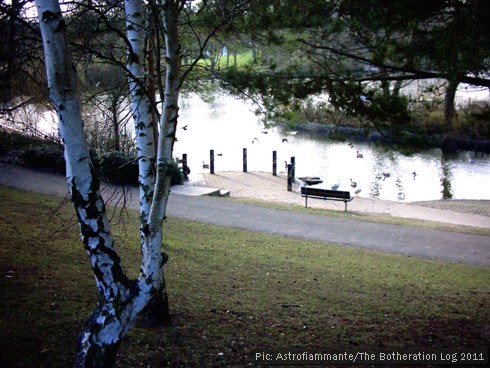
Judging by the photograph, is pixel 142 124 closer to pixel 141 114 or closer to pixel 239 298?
pixel 141 114

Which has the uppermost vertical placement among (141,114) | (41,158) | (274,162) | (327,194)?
(141,114)

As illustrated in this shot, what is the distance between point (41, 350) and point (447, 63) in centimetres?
681

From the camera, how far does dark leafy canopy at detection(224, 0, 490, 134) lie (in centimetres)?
798

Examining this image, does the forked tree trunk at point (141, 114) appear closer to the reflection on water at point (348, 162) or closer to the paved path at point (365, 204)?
the paved path at point (365, 204)

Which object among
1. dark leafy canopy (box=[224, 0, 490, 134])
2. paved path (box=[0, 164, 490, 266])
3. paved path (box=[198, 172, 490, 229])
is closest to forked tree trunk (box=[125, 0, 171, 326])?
dark leafy canopy (box=[224, 0, 490, 134])

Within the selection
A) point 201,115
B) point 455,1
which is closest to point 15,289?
point 455,1

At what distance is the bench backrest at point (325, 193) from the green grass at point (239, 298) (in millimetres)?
Answer: 5640

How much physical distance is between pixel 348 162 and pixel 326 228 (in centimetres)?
1741

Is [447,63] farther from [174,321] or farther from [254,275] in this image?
[174,321]

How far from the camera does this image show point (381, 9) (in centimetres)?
858

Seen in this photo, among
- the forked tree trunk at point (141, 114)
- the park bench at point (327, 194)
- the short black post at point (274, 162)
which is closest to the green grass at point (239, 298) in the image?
the forked tree trunk at point (141, 114)

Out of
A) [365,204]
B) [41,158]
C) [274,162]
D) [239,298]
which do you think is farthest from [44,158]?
[239,298]

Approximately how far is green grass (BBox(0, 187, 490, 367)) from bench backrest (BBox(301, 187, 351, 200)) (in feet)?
18.5

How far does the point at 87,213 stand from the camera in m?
3.76
